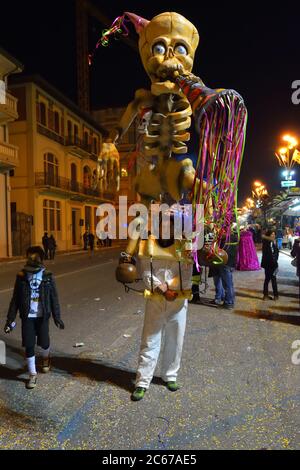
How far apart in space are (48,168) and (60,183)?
147cm

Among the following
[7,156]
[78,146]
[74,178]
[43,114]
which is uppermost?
[43,114]

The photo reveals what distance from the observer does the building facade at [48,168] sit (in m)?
23.4

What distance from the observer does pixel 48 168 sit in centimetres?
2586

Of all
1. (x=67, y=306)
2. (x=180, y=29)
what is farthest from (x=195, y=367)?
(x=67, y=306)

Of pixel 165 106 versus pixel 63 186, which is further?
pixel 63 186

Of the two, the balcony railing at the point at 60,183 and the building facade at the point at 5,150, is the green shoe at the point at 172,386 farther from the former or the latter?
the balcony railing at the point at 60,183

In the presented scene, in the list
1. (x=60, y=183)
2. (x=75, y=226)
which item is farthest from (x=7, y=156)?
(x=75, y=226)

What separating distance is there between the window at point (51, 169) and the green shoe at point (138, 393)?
892 inches

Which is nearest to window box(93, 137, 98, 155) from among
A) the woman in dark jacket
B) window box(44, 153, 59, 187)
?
window box(44, 153, 59, 187)

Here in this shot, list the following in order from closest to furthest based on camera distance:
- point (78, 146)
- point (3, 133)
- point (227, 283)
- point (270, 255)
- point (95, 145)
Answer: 1. point (227, 283)
2. point (270, 255)
3. point (3, 133)
4. point (78, 146)
5. point (95, 145)

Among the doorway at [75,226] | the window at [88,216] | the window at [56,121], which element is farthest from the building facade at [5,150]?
the window at [88,216]

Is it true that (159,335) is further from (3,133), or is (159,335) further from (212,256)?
(3,133)
